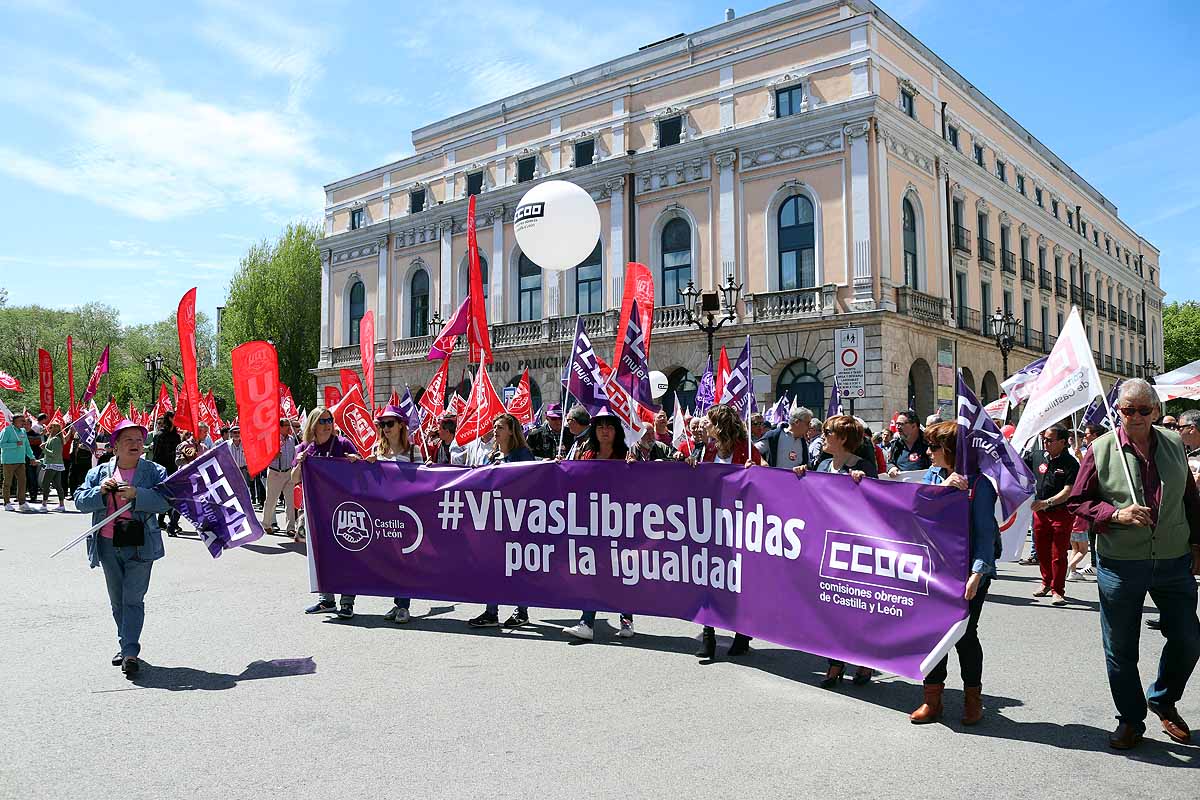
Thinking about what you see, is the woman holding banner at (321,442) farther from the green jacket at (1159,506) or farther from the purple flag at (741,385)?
the green jacket at (1159,506)

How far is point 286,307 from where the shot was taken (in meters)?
47.8

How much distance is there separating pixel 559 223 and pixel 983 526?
28.0ft

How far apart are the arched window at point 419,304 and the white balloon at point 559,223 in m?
27.1

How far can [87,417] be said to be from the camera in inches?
792

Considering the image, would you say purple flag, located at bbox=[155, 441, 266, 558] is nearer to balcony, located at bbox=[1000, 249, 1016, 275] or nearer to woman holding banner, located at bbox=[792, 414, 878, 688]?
woman holding banner, located at bbox=[792, 414, 878, 688]

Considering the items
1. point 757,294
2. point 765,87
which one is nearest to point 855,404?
point 757,294

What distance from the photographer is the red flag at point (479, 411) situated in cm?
1024

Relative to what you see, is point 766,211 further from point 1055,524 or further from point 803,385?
point 1055,524

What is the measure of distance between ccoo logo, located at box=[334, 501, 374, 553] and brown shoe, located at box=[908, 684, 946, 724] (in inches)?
191

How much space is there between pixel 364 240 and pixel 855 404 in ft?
84.0

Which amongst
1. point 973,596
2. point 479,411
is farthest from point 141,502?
point 973,596

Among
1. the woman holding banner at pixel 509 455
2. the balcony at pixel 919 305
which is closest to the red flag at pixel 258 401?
the woman holding banner at pixel 509 455

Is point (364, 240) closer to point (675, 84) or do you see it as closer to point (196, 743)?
point (675, 84)

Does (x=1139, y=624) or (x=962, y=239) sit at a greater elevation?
(x=962, y=239)
